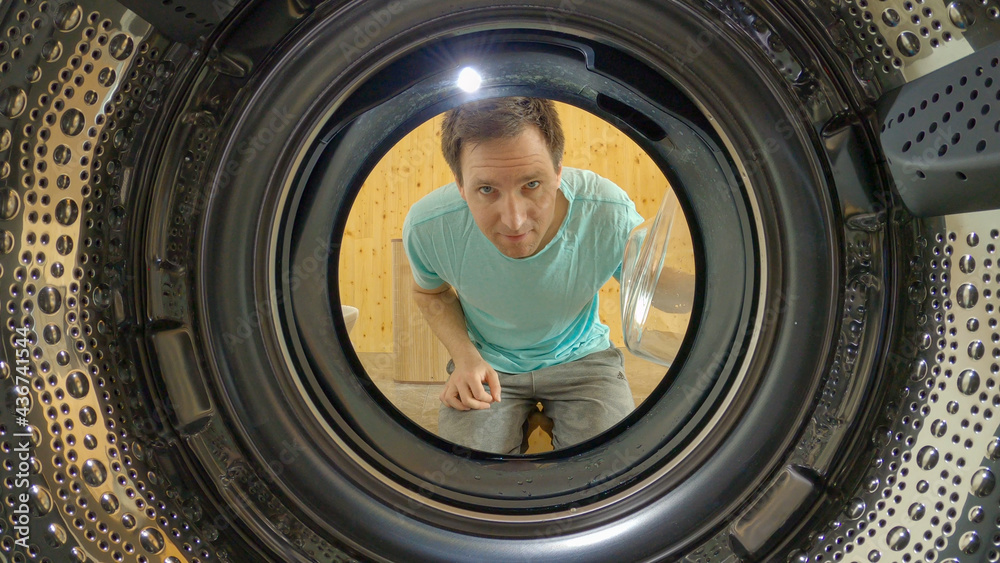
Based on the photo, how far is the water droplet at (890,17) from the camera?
39 cm

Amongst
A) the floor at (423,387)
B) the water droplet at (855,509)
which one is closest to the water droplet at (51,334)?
the water droplet at (855,509)

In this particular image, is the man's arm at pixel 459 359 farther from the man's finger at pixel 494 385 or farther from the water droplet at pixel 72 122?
the water droplet at pixel 72 122

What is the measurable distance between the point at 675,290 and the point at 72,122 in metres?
0.93

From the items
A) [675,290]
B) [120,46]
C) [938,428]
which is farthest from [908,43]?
[675,290]

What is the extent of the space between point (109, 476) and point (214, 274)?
0.16m

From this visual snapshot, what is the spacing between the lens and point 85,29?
0.40 m

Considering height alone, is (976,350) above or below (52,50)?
below

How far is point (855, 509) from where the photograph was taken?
1.48 feet

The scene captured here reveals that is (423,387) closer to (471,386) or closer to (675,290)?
(471,386)

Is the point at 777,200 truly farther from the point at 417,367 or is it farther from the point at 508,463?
the point at 417,367

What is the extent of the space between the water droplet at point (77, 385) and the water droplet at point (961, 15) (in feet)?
1.97

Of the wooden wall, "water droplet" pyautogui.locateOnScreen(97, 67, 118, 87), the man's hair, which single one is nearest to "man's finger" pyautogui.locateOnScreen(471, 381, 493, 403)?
the man's hair

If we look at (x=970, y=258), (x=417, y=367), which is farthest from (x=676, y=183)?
(x=417, y=367)

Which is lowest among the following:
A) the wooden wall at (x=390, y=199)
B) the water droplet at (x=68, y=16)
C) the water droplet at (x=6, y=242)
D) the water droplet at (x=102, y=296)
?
the water droplet at (x=102, y=296)
